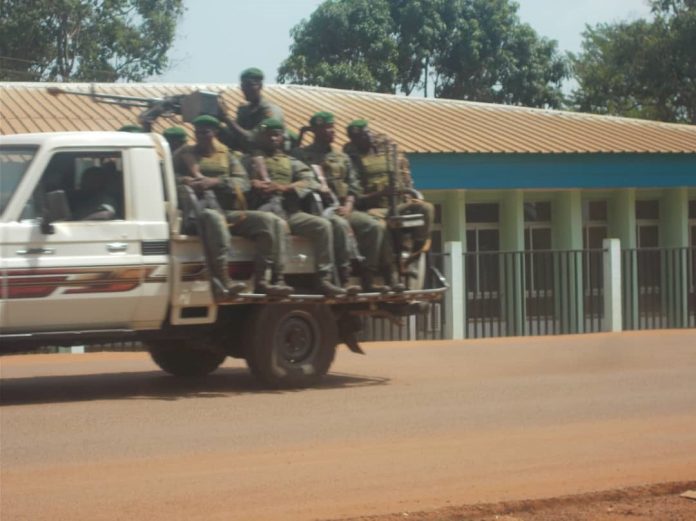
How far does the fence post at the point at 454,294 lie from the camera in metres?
20.7

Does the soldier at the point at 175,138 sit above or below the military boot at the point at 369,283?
above

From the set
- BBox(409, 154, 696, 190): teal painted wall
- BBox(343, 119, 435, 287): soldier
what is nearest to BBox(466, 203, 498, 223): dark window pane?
BBox(409, 154, 696, 190): teal painted wall

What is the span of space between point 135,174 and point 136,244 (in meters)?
0.63

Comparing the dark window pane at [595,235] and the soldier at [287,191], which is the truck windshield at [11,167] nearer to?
the soldier at [287,191]

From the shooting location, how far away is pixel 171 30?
50.2 meters

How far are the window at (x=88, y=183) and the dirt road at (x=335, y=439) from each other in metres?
1.68

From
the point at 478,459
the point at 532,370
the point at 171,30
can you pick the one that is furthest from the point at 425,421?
the point at 171,30

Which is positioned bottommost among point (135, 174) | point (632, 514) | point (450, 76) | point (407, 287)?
point (632, 514)

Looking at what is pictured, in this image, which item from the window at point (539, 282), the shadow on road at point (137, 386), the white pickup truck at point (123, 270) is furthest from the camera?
the window at point (539, 282)

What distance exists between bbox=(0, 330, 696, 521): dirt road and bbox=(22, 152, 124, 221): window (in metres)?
1.68

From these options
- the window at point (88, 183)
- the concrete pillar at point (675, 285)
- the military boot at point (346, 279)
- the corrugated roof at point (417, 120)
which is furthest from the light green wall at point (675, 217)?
the window at point (88, 183)

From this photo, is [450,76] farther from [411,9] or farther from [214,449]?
[214,449]

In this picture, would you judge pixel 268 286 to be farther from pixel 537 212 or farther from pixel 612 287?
pixel 537 212

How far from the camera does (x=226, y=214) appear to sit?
469 inches
